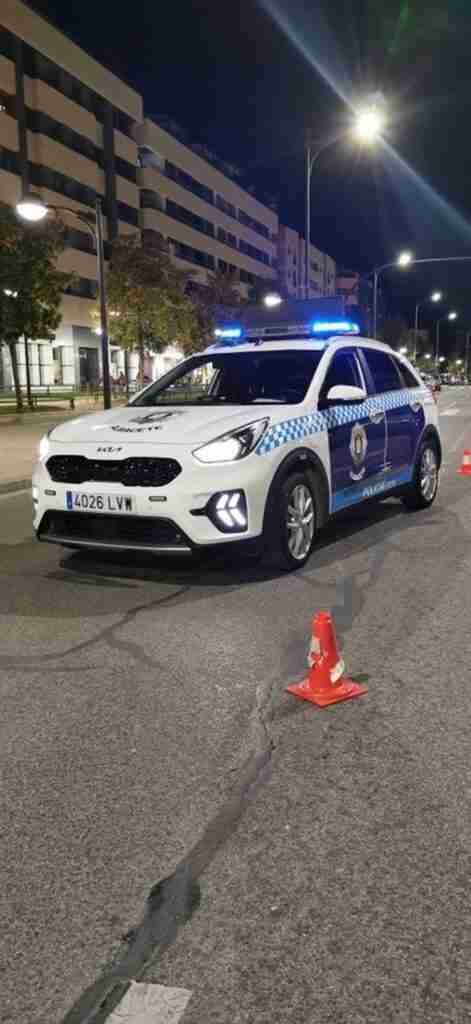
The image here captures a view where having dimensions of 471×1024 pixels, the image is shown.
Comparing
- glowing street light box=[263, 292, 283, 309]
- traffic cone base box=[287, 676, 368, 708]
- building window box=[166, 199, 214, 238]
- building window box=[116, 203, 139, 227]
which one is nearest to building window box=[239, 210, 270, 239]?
building window box=[166, 199, 214, 238]

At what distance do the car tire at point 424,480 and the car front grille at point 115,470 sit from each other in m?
3.70

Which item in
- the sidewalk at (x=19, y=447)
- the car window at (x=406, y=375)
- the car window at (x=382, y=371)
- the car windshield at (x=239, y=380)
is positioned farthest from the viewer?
the sidewalk at (x=19, y=447)

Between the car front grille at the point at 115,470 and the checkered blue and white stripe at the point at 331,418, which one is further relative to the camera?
the checkered blue and white stripe at the point at 331,418

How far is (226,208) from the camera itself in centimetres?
8869

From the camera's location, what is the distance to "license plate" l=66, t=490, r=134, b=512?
589 cm

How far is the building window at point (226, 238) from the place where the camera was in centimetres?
8581

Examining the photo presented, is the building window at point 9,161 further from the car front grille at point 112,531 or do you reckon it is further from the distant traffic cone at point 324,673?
the distant traffic cone at point 324,673

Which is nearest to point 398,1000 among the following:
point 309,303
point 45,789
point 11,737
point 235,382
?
point 45,789

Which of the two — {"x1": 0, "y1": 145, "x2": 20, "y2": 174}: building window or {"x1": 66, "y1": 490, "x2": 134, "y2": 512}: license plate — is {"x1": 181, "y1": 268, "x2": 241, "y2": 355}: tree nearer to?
{"x1": 0, "y1": 145, "x2": 20, "y2": 174}: building window

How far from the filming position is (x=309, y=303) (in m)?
13.8

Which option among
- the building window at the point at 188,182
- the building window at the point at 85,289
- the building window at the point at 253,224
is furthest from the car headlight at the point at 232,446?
the building window at the point at 253,224

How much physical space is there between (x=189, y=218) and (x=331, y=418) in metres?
75.8

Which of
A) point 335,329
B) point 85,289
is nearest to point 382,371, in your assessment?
point 335,329

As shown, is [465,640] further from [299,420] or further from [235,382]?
[235,382]
